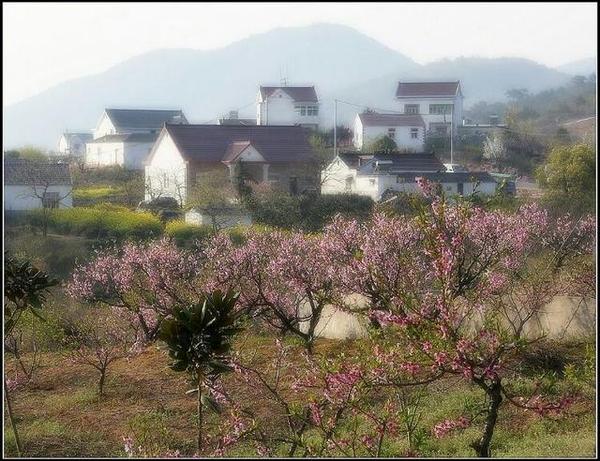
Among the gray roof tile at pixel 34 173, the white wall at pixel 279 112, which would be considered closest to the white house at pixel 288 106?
the white wall at pixel 279 112

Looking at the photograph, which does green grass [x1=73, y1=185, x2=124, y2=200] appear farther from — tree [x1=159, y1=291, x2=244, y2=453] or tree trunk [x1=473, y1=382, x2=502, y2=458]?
tree trunk [x1=473, y1=382, x2=502, y2=458]

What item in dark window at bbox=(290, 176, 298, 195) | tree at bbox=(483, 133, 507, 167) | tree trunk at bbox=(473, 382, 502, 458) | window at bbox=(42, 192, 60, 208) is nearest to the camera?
tree trunk at bbox=(473, 382, 502, 458)

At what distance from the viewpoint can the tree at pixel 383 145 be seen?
62.0 feet

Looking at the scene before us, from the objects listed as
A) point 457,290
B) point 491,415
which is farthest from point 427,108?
point 491,415

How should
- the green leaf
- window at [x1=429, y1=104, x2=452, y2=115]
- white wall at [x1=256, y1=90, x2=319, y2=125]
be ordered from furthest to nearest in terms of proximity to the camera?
window at [x1=429, y1=104, x2=452, y2=115] < white wall at [x1=256, y1=90, x2=319, y2=125] < the green leaf

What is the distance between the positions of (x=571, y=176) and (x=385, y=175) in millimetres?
3288

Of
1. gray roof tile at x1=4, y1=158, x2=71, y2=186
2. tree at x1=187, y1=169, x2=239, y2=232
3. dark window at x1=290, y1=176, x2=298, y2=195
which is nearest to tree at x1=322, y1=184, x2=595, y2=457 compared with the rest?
tree at x1=187, y1=169, x2=239, y2=232

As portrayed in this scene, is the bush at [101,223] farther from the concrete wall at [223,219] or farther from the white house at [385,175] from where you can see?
the white house at [385,175]

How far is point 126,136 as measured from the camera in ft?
65.9

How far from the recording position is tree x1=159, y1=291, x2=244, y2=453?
4031 millimetres

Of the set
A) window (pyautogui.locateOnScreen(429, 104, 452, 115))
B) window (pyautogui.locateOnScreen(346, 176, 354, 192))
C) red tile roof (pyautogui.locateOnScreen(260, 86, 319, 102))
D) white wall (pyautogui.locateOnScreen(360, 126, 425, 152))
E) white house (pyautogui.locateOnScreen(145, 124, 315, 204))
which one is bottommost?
window (pyautogui.locateOnScreen(346, 176, 354, 192))

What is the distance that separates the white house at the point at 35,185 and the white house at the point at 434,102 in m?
9.16

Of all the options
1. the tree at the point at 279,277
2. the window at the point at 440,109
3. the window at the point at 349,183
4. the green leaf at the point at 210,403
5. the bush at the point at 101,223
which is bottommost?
the green leaf at the point at 210,403

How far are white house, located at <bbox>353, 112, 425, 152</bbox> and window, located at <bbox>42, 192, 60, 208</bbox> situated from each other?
23.7ft
